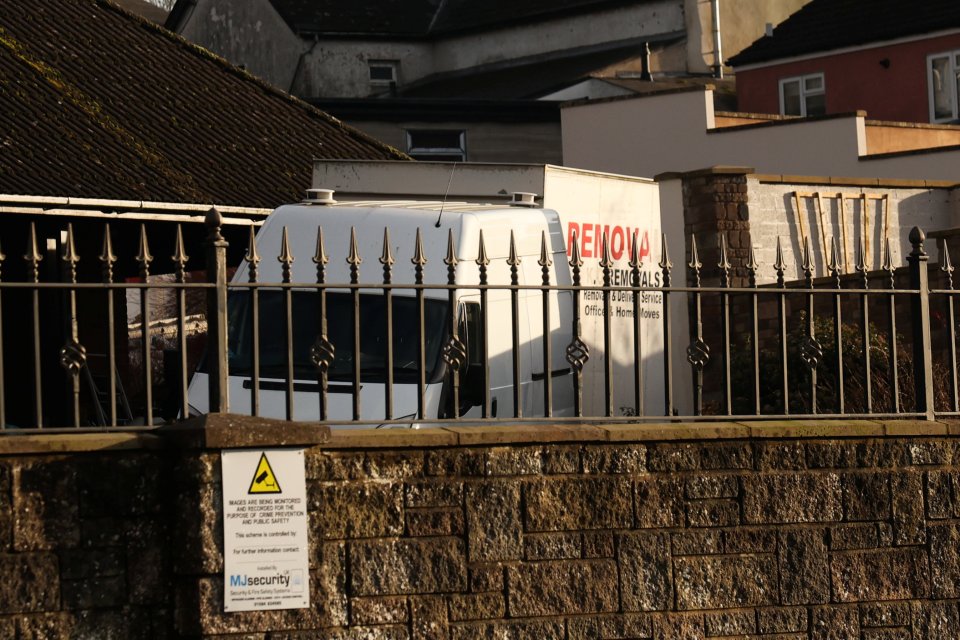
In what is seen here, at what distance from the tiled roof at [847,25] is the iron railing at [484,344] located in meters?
22.7

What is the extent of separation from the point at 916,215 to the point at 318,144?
856 centimetres

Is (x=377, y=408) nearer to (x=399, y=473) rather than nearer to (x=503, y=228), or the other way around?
(x=503, y=228)

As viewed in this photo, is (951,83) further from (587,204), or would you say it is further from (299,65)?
(587,204)

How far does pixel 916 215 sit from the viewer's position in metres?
24.6

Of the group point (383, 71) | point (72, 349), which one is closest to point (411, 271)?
point (72, 349)

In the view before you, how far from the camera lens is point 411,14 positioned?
170 feet

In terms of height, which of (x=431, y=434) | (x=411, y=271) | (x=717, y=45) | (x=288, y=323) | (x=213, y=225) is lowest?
(x=431, y=434)

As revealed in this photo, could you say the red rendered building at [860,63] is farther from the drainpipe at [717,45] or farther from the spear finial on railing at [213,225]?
the spear finial on railing at [213,225]

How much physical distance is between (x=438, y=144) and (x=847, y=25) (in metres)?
11.7

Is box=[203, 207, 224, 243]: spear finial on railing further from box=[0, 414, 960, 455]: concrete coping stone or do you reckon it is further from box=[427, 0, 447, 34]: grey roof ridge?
box=[427, 0, 447, 34]: grey roof ridge

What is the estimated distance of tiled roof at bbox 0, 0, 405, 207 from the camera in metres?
18.6

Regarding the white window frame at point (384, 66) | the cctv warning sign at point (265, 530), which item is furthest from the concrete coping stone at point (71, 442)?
the white window frame at point (384, 66)

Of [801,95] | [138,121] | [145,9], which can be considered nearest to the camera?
[138,121]

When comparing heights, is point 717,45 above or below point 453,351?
above
